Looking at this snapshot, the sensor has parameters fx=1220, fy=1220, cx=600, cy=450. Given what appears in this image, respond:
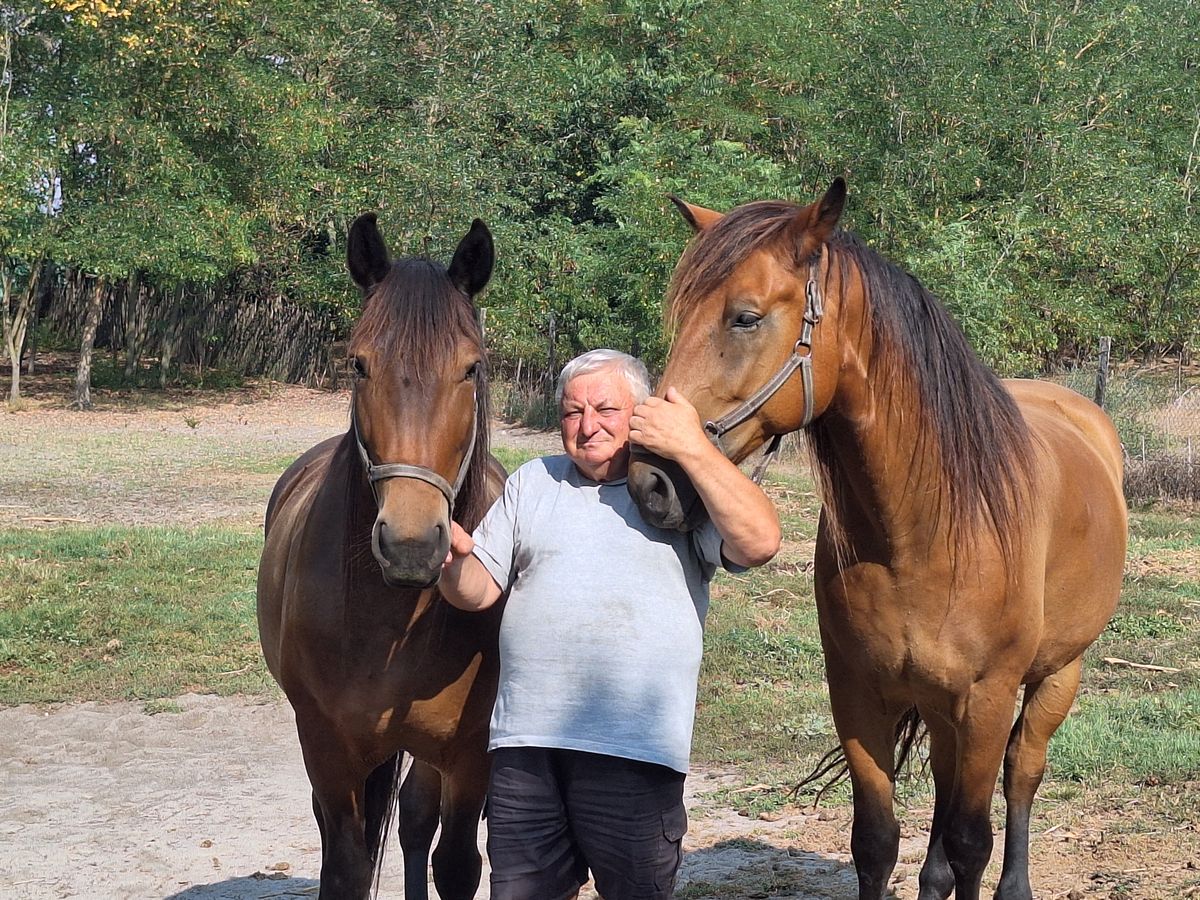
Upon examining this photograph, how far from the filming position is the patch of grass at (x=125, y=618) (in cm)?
657

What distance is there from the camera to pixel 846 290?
113 inches

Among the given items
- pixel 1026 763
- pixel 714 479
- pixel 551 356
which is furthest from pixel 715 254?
pixel 551 356

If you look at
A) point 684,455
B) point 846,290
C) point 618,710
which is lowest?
point 618,710

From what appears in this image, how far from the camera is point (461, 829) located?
3266mm

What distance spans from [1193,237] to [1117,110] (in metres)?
3.19

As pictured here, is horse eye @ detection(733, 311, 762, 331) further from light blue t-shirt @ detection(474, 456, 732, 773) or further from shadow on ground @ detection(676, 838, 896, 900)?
shadow on ground @ detection(676, 838, 896, 900)

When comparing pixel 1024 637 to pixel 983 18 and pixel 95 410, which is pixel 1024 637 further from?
pixel 95 410

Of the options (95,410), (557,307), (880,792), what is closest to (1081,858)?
(880,792)

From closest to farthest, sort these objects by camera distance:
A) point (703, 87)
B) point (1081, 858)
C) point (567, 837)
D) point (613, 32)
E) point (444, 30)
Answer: point (567, 837) → point (1081, 858) → point (703, 87) → point (444, 30) → point (613, 32)

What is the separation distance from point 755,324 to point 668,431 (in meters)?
0.46

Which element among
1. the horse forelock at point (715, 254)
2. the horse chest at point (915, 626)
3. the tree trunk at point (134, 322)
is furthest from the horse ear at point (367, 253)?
the tree trunk at point (134, 322)

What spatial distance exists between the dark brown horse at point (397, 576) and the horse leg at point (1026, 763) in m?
1.82

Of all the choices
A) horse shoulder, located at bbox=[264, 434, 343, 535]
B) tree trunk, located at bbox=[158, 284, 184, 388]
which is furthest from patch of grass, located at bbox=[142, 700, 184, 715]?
tree trunk, located at bbox=[158, 284, 184, 388]

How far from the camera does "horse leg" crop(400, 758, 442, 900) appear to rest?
12.4 ft
